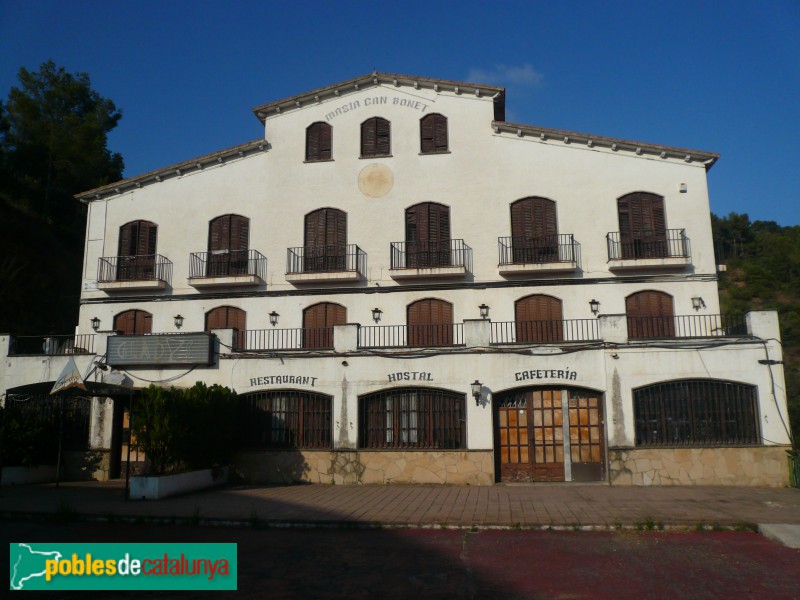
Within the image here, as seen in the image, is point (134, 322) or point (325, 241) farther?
point (134, 322)

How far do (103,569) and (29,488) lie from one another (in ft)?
39.0

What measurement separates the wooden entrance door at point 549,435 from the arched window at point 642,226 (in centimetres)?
671

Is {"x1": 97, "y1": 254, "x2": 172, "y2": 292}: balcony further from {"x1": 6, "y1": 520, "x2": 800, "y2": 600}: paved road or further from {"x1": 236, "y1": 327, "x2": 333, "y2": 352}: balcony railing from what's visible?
{"x1": 6, "y1": 520, "x2": 800, "y2": 600}: paved road

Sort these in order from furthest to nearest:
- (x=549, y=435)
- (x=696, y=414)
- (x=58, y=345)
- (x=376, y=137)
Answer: (x=376, y=137), (x=58, y=345), (x=549, y=435), (x=696, y=414)

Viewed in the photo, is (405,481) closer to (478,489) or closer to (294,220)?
(478,489)

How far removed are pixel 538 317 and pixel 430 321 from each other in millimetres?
3909

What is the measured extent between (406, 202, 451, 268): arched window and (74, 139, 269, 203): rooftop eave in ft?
22.7

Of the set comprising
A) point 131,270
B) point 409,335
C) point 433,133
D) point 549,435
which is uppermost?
point 433,133

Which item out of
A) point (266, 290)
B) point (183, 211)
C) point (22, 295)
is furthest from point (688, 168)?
point (22, 295)

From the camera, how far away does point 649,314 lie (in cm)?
2216

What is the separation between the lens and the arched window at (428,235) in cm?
2355

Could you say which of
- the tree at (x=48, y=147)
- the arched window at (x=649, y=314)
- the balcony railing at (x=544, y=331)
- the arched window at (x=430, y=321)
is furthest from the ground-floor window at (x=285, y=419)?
the tree at (x=48, y=147)

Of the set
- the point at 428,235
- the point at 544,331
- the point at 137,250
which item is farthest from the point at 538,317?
the point at 137,250

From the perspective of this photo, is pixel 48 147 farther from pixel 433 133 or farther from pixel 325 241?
pixel 433 133
